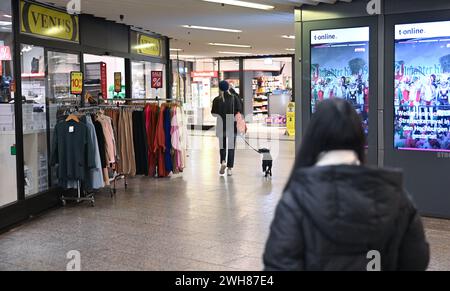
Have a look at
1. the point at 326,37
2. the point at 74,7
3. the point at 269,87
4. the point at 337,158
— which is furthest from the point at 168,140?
the point at 269,87

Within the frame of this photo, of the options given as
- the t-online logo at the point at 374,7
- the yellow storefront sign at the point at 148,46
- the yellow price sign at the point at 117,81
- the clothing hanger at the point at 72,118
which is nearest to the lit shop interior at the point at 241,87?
the yellow storefront sign at the point at 148,46

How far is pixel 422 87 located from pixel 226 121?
4008 millimetres

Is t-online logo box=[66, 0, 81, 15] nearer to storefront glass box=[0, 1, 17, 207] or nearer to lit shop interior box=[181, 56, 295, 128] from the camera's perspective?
storefront glass box=[0, 1, 17, 207]

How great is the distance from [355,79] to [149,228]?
3.19 metres

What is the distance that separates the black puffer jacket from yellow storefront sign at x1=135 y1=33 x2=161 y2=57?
9.43 m

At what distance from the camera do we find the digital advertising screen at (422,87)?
252 inches

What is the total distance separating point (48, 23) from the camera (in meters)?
7.42

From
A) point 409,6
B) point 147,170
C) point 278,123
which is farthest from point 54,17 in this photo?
point 278,123

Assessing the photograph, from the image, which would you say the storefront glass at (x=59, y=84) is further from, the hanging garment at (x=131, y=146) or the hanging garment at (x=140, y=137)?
the hanging garment at (x=140, y=137)

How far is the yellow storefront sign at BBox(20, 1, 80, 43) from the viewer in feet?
22.6

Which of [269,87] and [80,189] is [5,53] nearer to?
[80,189]

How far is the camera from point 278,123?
21547 millimetres
